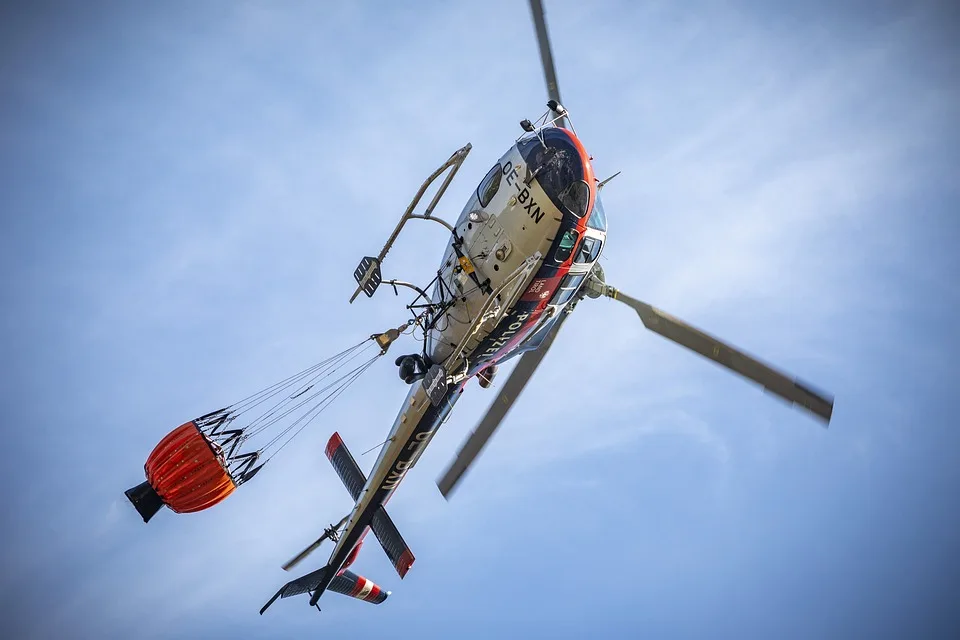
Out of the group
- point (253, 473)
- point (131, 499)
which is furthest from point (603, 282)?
point (131, 499)

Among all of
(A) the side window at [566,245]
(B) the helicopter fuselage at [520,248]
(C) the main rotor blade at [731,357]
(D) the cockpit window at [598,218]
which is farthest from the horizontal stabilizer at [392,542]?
(D) the cockpit window at [598,218]

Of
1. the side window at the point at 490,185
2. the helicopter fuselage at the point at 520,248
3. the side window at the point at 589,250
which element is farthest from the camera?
the side window at the point at 490,185

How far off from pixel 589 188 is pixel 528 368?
7415 millimetres

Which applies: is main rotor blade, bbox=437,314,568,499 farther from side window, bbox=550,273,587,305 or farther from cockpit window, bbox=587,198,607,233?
cockpit window, bbox=587,198,607,233

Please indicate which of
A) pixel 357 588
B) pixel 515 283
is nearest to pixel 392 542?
pixel 357 588

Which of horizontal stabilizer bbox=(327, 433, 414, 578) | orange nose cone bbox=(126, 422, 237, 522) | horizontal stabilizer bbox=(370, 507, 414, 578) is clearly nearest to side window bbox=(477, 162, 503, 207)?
orange nose cone bbox=(126, 422, 237, 522)

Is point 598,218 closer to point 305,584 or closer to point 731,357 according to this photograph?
point 731,357

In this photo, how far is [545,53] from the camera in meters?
17.0

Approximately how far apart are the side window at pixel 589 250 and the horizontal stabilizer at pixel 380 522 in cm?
1069

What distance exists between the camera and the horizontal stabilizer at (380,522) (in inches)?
848

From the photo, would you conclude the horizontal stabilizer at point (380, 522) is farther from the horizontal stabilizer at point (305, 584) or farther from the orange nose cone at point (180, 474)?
the orange nose cone at point (180, 474)

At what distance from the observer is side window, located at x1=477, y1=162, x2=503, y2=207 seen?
16.7 meters

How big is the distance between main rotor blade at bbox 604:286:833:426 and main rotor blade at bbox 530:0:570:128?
518 centimetres

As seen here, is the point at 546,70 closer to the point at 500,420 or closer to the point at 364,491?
the point at 500,420
